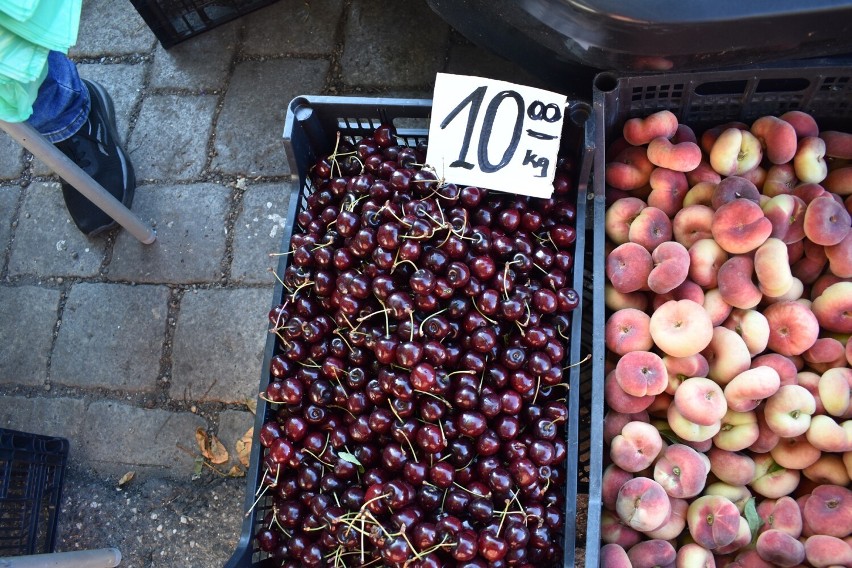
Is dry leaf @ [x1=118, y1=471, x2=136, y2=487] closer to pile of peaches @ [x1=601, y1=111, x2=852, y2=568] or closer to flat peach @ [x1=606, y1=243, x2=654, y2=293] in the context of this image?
pile of peaches @ [x1=601, y1=111, x2=852, y2=568]

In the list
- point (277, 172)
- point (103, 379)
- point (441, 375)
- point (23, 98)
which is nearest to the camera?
point (441, 375)

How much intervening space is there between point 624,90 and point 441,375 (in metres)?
0.85

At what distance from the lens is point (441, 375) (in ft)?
4.55

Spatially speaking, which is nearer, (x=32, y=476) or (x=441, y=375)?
(x=441, y=375)

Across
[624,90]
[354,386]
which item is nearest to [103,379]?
[354,386]

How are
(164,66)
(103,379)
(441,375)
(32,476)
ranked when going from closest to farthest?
(441,375) → (32,476) → (103,379) → (164,66)

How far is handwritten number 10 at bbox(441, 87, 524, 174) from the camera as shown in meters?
1.60

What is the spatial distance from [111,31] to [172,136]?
70 centimetres

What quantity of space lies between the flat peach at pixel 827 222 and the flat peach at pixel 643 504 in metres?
0.66

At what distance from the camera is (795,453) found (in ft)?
4.86

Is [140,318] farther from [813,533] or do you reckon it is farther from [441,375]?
[813,533]

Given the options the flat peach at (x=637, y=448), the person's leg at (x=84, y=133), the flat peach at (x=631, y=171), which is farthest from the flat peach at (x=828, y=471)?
the person's leg at (x=84, y=133)

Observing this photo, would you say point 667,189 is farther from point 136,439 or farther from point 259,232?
point 136,439

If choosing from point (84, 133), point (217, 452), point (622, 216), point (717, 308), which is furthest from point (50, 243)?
point (717, 308)
